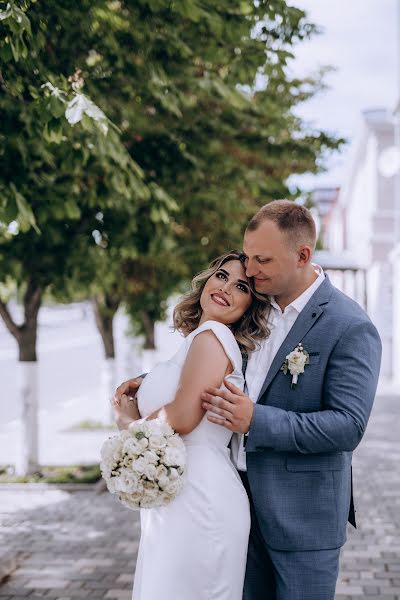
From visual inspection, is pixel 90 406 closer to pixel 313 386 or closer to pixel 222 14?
pixel 222 14

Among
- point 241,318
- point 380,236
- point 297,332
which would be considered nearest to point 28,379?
point 241,318

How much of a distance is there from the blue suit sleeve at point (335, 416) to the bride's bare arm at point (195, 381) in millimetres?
215

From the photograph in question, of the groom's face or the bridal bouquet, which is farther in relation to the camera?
the groom's face

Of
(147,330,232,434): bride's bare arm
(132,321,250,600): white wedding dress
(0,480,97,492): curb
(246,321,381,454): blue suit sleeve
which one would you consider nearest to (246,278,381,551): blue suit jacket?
(246,321,381,454): blue suit sleeve

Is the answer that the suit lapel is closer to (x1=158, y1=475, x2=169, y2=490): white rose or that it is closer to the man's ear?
the man's ear

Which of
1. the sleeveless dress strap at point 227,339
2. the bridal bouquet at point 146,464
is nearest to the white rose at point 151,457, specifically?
the bridal bouquet at point 146,464

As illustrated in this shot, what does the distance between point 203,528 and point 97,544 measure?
159 inches

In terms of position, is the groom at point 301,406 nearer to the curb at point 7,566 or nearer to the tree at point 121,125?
the tree at point 121,125

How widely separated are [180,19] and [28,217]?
2.09m

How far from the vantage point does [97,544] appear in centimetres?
701

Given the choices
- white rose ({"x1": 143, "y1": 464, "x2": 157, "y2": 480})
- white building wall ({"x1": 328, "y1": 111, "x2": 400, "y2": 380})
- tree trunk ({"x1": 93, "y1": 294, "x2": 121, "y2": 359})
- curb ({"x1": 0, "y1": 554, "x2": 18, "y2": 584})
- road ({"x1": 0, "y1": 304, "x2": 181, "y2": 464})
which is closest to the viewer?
white rose ({"x1": 143, "y1": 464, "x2": 157, "y2": 480})

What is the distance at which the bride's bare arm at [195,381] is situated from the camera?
10.4 ft

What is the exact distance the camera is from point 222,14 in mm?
5684

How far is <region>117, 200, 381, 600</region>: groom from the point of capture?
3.10 metres
